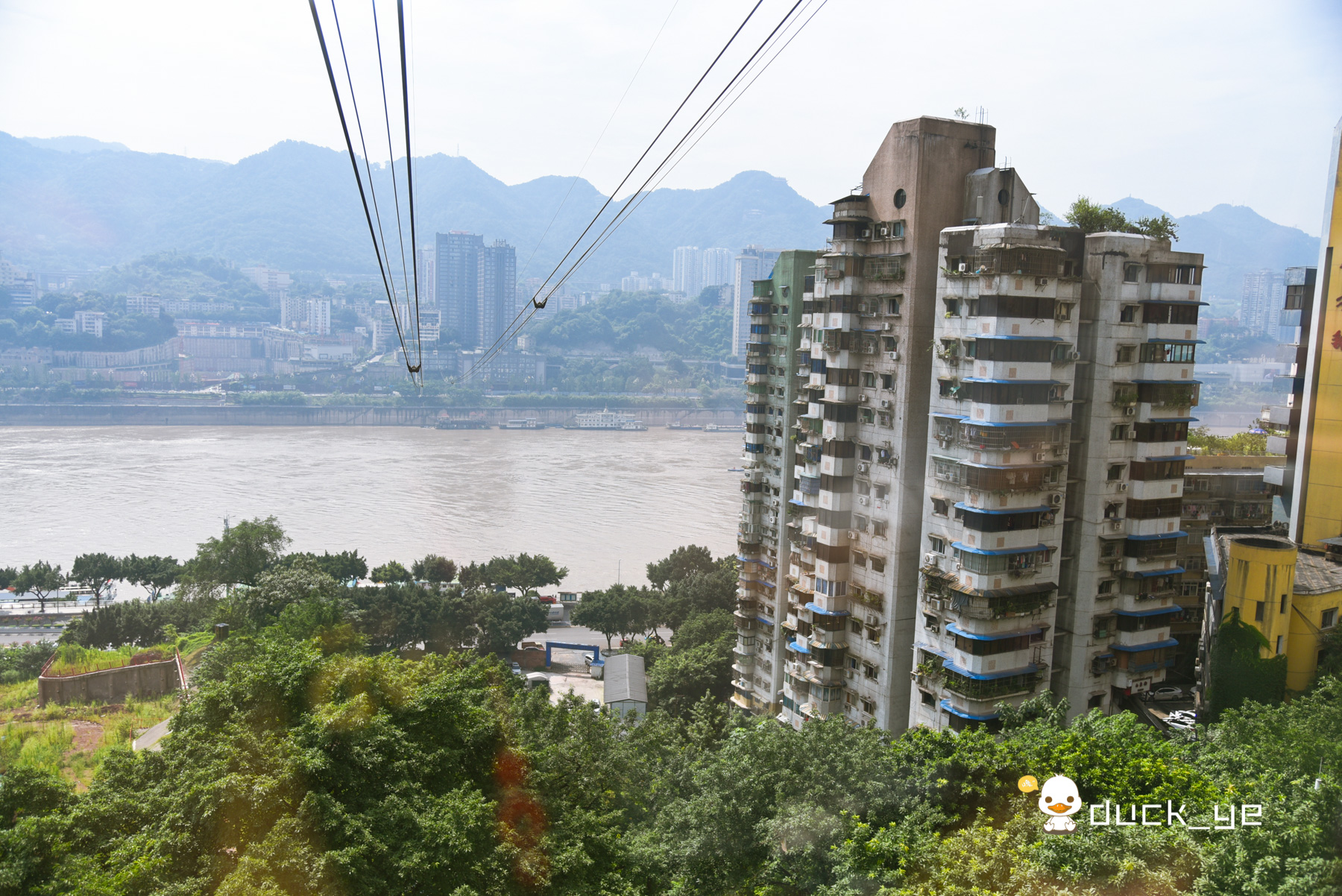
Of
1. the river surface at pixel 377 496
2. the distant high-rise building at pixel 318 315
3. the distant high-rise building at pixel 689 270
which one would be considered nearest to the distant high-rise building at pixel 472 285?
the distant high-rise building at pixel 318 315

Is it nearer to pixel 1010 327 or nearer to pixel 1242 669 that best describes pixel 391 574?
pixel 1010 327

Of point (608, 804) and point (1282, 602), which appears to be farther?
point (1282, 602)

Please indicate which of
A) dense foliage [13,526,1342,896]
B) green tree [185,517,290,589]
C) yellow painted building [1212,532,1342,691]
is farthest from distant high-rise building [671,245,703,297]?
dense foliage [13,526,1342,896]

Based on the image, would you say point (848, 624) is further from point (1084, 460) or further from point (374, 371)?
point (374, 371)


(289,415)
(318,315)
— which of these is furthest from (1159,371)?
(318,315)

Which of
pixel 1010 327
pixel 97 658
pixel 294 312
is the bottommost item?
pixel 97 658

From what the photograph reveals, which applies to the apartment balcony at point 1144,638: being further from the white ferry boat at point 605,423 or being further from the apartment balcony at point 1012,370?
the white ferry boat at point 605,423
